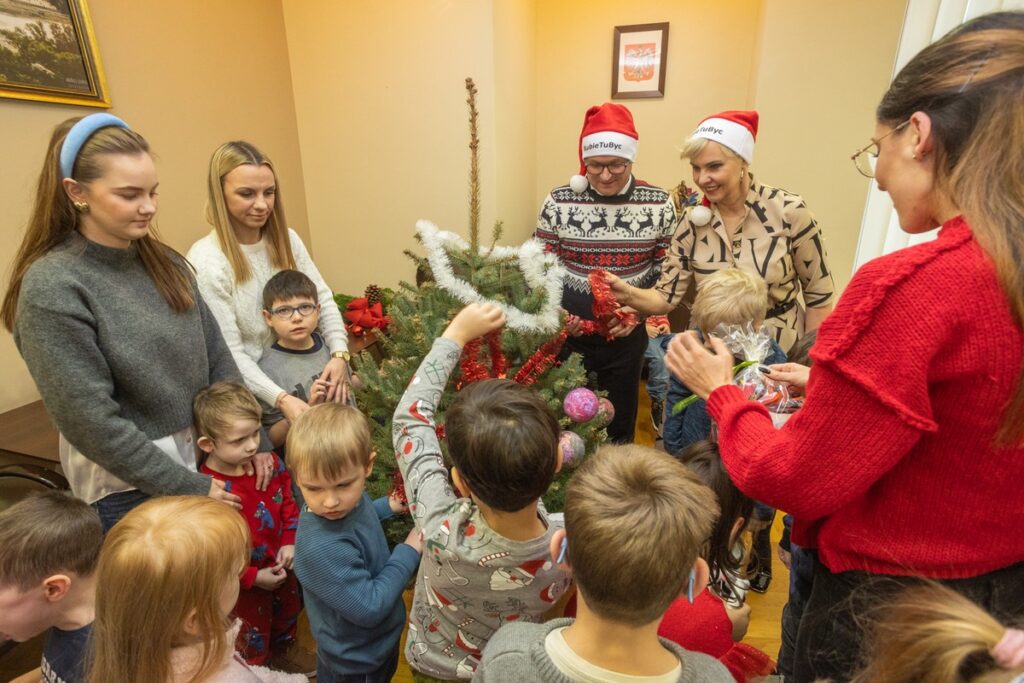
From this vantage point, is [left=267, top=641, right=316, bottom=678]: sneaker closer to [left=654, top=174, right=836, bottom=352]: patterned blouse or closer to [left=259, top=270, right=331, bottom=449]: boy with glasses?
[left=259, top=270, right=331, bottom=449]: boy with glasses

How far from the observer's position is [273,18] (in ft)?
10.8

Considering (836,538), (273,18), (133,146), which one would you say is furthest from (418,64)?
(836,538)

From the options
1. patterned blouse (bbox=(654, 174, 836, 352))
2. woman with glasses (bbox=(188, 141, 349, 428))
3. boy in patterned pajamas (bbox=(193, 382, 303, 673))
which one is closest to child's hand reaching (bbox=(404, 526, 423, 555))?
boy in patterned pajamas (bbox=(193, 382, 303, 673))

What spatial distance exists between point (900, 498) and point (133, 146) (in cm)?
180

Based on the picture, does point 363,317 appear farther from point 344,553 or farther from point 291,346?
point 344,553

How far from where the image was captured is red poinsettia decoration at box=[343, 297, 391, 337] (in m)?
2.90

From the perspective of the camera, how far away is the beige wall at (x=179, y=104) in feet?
7.09

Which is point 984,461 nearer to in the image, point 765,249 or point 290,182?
point 765,249

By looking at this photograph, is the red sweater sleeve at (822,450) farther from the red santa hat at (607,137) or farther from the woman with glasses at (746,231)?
the red santa hat at (607,137)

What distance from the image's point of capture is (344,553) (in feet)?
3.93

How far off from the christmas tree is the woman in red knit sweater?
0.75 m

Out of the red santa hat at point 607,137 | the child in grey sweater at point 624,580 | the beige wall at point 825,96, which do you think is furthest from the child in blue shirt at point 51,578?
the beige wall at point 825,96

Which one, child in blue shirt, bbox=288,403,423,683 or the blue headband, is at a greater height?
the blue headband

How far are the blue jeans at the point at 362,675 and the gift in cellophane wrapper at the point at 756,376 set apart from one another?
43.4 inches
